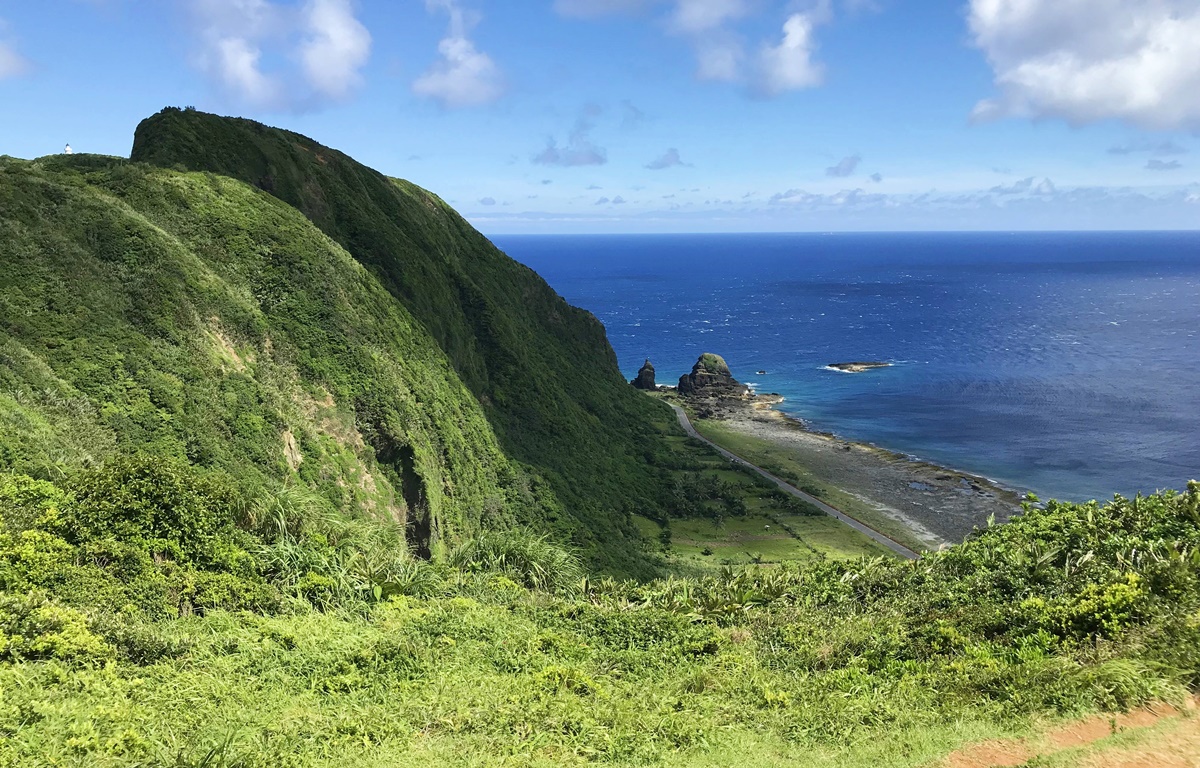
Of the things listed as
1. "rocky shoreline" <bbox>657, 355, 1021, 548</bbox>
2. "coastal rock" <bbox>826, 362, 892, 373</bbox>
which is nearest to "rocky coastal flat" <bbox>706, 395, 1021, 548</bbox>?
"rocky shoreline" <bbox>657, 355, 1021, 548</bbox>

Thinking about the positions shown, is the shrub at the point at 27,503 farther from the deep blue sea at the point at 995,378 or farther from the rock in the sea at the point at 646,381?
the rock in the sea at the point at 646,381

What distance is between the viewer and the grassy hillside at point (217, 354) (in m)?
24.8

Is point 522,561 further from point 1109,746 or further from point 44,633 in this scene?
A: point 1109,746

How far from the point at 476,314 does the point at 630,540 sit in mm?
24577

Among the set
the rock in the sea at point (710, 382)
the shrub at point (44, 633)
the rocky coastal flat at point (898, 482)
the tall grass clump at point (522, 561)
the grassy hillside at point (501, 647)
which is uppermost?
the shrub at point (44, 633)

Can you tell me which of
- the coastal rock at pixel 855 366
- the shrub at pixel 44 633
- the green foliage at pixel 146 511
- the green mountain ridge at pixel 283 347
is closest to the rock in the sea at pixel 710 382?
the coastal rock at pixel 855 366

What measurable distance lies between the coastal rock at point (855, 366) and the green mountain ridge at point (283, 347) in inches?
2925

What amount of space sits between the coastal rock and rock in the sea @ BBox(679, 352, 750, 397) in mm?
25497

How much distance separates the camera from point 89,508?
1554 cm

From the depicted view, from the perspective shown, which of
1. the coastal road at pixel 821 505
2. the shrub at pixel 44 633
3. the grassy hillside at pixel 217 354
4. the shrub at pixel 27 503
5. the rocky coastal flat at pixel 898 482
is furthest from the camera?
the rocky coastal flat at pixel 898 482

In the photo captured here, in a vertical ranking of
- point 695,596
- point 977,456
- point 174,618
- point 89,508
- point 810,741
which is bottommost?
point 977,456

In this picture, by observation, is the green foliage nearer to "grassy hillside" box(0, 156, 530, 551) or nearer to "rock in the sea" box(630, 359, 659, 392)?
"grassy hillside" box(0, 156, 530, 551)

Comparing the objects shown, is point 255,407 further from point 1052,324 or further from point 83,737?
point 1052,324

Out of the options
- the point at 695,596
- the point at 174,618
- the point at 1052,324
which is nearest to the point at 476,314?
the point at 695,596
